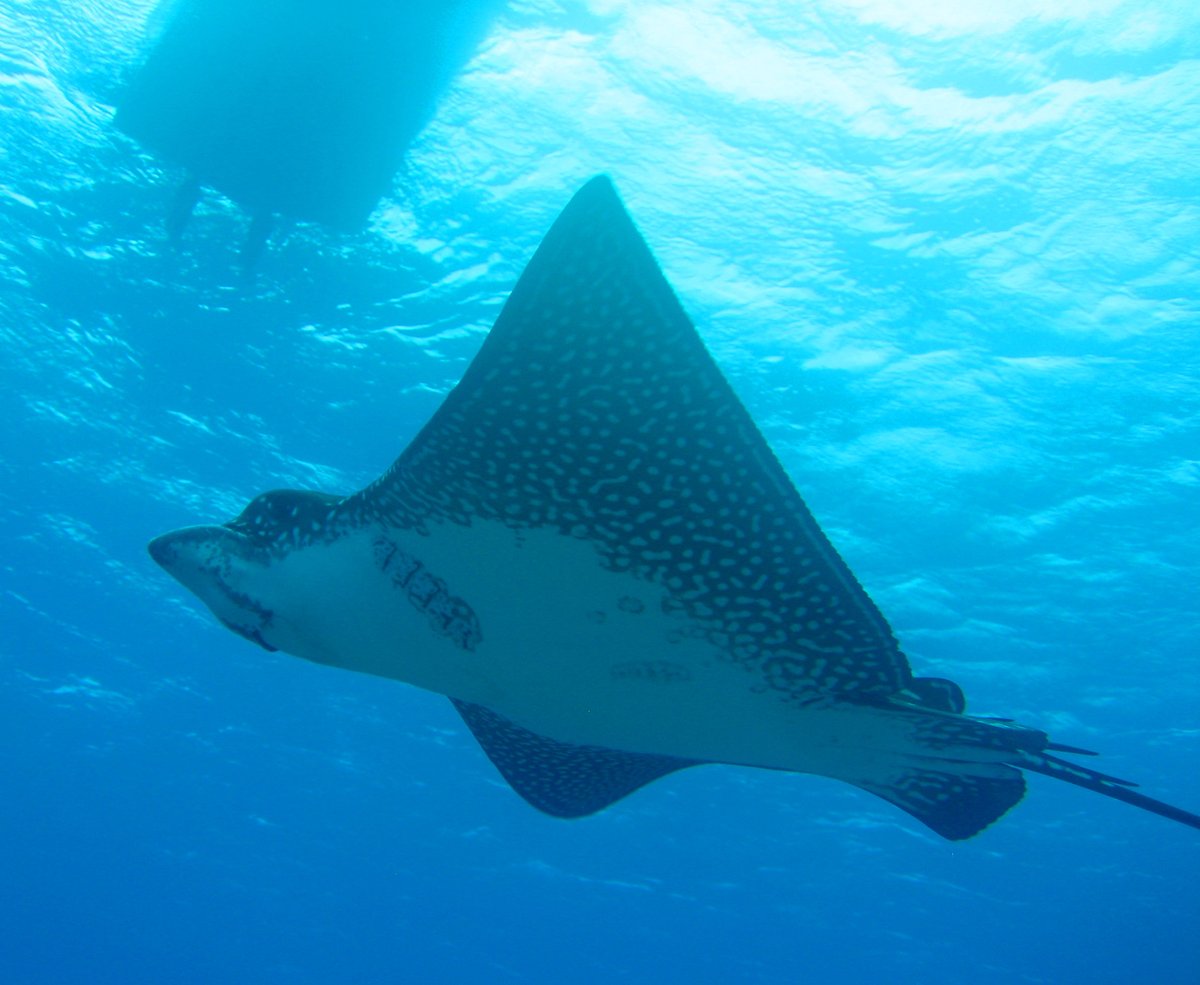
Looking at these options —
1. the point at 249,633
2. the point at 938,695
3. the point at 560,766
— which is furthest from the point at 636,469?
the point at 560,766

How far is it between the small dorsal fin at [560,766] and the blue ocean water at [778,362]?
6.43m

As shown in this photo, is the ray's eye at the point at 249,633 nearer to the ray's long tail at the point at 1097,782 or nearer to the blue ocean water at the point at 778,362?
the ray's long tail at the point at 1097,782

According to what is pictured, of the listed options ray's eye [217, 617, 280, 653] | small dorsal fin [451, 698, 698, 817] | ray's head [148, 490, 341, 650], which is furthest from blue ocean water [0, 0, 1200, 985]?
ray's eye [217, 617, 280, 653]

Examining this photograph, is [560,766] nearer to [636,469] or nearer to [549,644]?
[549,644]

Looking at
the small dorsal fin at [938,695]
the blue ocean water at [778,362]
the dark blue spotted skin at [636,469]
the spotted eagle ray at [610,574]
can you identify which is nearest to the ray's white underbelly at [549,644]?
the spotted eagle ray at [610,574]

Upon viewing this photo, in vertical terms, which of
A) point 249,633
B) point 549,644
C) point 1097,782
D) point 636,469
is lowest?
point 1097,782

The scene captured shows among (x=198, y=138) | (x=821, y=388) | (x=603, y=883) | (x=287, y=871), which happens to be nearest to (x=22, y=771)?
(x=287, y=871)

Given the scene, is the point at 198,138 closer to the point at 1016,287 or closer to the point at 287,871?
the point at 1016,287

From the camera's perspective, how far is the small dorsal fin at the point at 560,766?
4.97m

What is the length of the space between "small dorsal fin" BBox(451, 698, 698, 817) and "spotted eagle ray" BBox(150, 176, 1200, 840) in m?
0.50

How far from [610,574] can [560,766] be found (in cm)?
236

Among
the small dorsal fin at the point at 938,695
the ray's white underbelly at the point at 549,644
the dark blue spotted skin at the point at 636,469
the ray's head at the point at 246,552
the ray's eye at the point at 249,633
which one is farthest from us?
the ray's eye at the point at 249,633

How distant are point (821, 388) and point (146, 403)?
12.1 meters

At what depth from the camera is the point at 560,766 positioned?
203 inches
